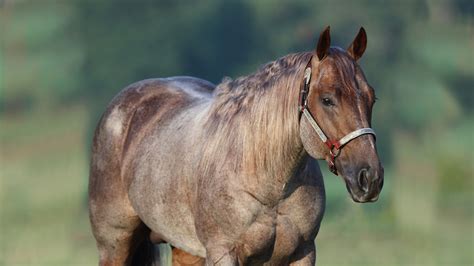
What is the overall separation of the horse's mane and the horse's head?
0.43 feet

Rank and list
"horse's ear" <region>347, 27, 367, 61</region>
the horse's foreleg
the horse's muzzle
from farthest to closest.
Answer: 1. the horse's foreleg
2. "horse's ear" <region>347, 27, 367, 61</region>
3. the horse's muzzle

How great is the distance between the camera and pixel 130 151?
6645 mm

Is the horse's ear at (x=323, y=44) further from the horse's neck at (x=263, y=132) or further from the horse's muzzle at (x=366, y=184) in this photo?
the horse's muzzle at (x=366, y=184)

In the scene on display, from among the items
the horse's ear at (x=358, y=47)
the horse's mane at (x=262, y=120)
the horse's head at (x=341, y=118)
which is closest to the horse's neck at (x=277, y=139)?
the horse's mane at (x=262, y=120)

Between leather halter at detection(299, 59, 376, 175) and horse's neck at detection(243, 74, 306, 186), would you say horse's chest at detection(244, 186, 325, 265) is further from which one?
leather halter at detection(299, 59, 376, 175)

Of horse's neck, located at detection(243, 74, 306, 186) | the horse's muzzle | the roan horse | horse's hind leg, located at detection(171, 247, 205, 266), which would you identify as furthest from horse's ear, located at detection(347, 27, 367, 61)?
horse's hind leg, located at detection(171, 247, 205, 266)

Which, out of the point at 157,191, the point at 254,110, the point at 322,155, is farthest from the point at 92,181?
the point at 322,155

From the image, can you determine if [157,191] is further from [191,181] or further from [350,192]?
[350,192]

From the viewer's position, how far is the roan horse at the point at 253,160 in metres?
4.89

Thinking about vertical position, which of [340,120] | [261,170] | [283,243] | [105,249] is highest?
[340,120]

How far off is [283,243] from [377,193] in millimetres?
766

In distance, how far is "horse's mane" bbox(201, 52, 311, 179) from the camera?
5.17 m

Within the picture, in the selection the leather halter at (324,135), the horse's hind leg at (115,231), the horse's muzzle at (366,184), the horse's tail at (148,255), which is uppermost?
the leather halter at (324,135)

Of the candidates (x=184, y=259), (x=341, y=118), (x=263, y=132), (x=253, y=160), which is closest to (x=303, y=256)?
(x=253, y=160)
